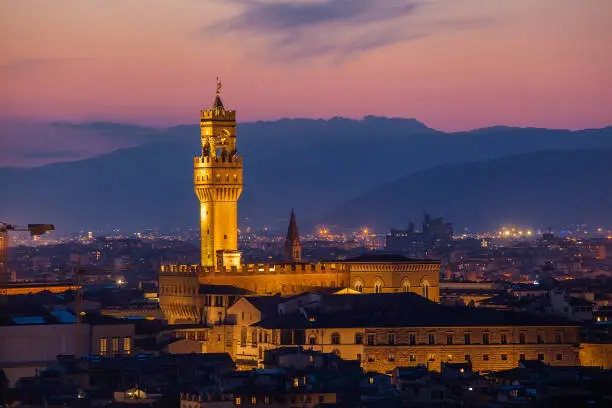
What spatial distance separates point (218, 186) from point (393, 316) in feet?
62.3

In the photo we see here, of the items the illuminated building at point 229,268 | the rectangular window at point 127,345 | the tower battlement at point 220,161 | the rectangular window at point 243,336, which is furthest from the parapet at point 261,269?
the rectangular window at point 127,345

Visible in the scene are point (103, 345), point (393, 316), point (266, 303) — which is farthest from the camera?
point (266, 303)

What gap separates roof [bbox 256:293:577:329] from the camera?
92.8 meters

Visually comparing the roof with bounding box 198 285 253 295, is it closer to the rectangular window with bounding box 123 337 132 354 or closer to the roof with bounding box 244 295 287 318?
the roof with bounding box 244 295 287 318

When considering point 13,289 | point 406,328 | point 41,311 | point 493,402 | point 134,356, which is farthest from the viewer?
point 13,289

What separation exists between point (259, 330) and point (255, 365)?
4.92m

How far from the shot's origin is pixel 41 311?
9900 centimetres

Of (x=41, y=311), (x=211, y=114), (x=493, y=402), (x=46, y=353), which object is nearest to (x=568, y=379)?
(x=493, y=402)

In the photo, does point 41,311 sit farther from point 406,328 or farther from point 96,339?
point 406,328

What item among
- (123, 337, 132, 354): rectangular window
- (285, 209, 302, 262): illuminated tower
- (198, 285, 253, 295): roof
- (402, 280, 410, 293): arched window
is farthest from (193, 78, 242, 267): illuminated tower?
(123, 337, 132, 354): rectangular window

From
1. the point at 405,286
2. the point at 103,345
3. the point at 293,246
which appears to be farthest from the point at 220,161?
the point at 103,345

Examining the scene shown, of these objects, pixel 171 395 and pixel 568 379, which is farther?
pixel 568 379

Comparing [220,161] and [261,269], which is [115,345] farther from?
[220,161]

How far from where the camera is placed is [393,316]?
94.8m
